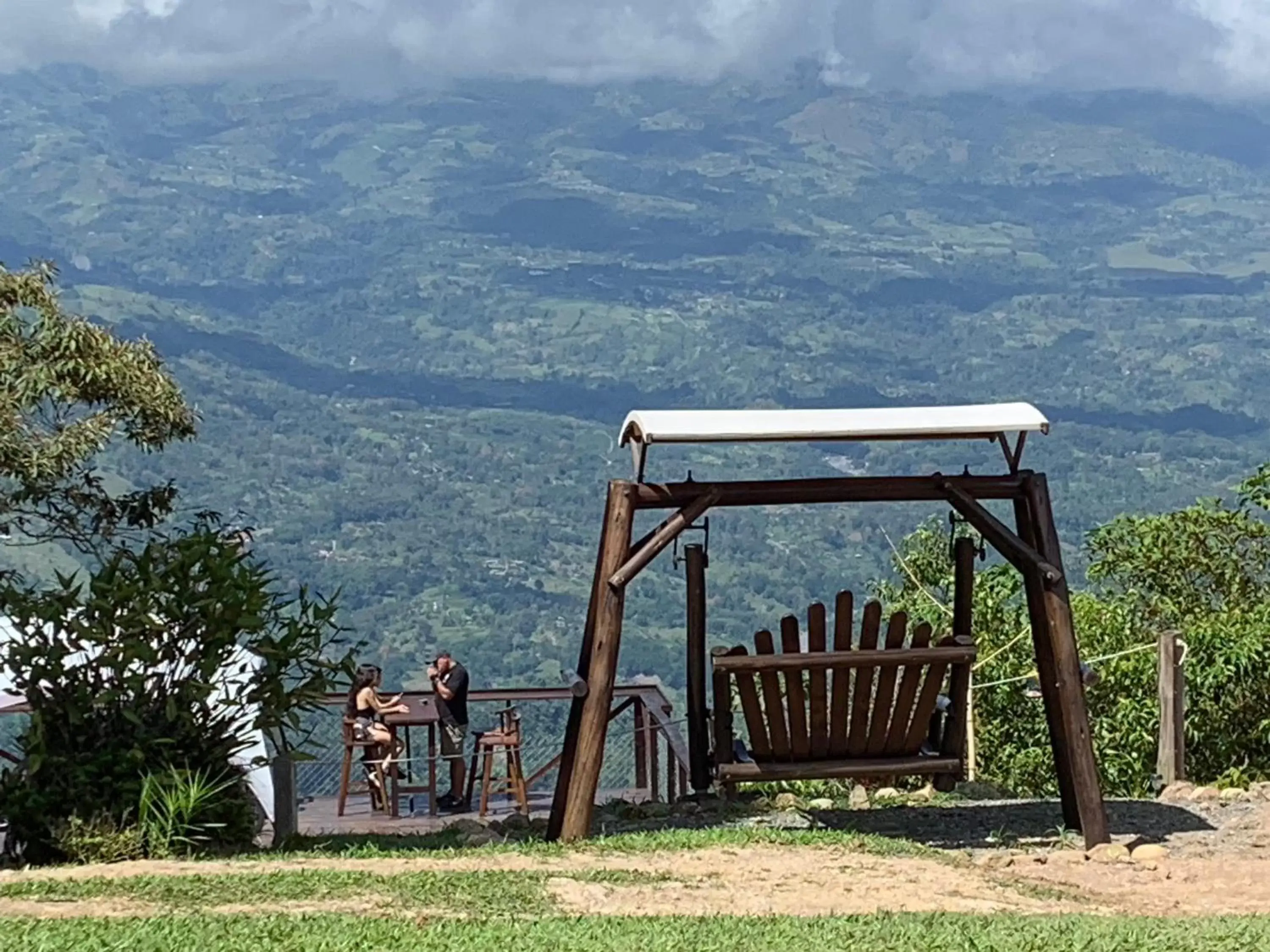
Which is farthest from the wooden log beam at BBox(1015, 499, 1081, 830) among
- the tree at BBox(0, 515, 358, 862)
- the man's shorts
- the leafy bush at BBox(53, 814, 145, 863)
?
the man's shorts

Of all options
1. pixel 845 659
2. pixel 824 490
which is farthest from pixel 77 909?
pixel 845 659

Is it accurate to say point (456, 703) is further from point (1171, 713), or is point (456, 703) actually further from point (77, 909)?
point (77, 909)

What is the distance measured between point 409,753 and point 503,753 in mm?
982

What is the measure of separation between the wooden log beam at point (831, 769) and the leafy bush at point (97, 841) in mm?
3454

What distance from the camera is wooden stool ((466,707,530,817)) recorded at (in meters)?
15.8

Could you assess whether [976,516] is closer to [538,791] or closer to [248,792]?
[248,792]

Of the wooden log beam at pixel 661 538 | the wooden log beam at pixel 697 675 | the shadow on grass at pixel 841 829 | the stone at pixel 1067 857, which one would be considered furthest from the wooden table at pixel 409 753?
the stone at pixel 1067 857

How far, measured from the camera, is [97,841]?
9.66 meters

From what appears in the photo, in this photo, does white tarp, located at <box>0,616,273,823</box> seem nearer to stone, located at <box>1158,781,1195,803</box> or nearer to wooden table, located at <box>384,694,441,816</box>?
Answer: wooden table, located at <box>384,694,441,816</box>

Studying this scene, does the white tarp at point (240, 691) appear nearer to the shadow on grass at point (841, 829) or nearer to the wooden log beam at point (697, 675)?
the shadow on grass at point (841, 829)

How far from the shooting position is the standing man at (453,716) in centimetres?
1612

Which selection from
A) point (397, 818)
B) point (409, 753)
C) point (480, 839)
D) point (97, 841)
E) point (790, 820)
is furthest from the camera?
point (409, 753)

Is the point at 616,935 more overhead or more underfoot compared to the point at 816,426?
more underfoot

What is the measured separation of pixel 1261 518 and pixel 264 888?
60.4 feet
